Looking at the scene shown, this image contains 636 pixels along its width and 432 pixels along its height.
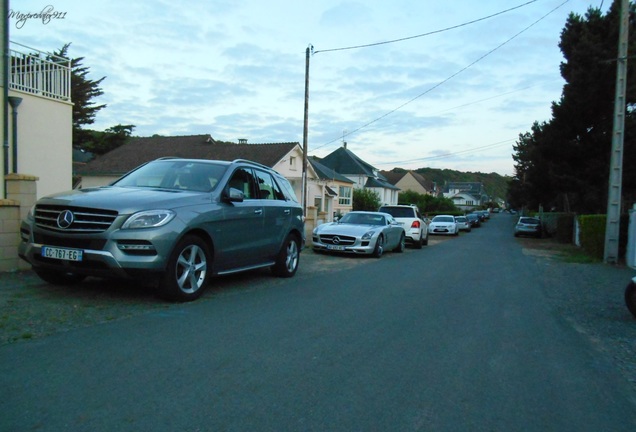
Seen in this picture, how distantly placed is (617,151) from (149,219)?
1479 centimetres

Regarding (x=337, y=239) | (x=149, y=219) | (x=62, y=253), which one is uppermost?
(x=149, y=219)

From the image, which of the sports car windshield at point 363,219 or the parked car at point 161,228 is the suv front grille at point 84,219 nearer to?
the parked car at point 161,228

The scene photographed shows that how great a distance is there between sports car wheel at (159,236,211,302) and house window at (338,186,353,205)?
44.0 metres

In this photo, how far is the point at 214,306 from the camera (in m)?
6.58

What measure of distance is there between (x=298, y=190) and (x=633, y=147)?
2260cm

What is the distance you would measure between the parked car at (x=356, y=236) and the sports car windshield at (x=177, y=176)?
717 centimetres

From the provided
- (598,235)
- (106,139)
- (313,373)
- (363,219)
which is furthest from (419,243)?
(106,139)

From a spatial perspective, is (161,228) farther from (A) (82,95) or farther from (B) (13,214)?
(A) (82,95)

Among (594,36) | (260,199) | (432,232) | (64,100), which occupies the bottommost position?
(432,232)

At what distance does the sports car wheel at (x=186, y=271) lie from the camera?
251 inches

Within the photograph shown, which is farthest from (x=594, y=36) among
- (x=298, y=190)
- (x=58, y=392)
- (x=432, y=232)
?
(x=58, y=392)

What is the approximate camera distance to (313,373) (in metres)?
4.16

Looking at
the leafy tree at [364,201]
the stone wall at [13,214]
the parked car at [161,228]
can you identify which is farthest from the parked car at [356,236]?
the leafy tree at [364,201]

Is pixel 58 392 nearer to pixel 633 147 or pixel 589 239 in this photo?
pixel 589 239
